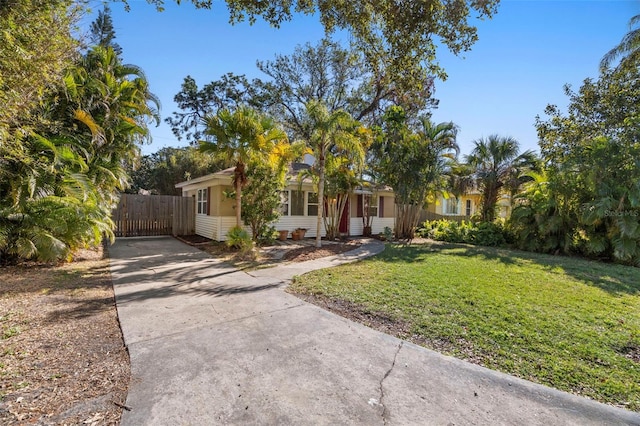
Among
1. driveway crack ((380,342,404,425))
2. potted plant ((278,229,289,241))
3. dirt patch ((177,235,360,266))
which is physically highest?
potted plant ((278,229,289,241))

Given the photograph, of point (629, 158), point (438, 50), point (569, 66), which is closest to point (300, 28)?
point (438, 50)

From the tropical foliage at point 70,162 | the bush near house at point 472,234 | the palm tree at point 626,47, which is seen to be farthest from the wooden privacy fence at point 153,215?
the palm tree at point 626,47

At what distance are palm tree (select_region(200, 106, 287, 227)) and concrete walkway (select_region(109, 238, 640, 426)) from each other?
5.50 m

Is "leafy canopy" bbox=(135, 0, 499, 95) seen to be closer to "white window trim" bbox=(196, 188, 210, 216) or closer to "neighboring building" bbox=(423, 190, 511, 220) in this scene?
"white window trim" bbox=(196, 188, 210, 216)

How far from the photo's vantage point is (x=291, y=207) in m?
13.8

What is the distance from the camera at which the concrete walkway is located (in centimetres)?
234

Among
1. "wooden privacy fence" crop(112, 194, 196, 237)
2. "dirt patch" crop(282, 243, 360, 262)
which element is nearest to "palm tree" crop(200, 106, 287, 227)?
"dirt patch" crop(282, 243, 360, 262)

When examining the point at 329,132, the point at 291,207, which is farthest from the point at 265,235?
the point at 329,132

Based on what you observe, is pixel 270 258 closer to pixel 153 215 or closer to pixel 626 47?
pixel 153 215

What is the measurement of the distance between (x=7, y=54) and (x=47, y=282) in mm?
4333

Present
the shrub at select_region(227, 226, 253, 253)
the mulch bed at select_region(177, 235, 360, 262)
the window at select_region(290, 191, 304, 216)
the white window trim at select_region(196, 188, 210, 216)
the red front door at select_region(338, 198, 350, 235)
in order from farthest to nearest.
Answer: the red front door at select_region(338, 198, 350, 235) → the window at select_region(290, 191, 304, 216) → the white window trim at select_region(196, 188, 210, 216) → the mulch bed at select_region(177, 235, 360, 262) → the shrub at select_region(227, 226, 253, 253)

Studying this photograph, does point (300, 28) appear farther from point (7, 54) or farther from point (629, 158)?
point (629, 158)

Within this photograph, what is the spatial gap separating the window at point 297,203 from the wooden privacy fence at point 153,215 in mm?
5007

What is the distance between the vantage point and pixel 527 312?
4.55 meters
